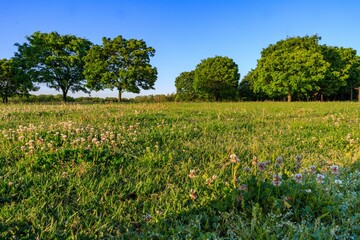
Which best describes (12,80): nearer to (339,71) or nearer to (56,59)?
(56,59)

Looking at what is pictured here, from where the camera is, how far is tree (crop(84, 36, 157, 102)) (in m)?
43.1

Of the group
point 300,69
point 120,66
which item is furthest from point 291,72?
point 120,66

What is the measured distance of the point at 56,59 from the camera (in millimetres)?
43594

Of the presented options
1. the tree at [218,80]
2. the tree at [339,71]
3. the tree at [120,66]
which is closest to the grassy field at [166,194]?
the tree at [120,66]

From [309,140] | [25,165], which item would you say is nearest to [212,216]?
[25,165]

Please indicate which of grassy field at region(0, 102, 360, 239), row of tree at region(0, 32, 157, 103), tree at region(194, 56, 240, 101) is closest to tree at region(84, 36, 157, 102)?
row of tree at region(0, 32, 157, 103)

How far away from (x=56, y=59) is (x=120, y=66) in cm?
1067

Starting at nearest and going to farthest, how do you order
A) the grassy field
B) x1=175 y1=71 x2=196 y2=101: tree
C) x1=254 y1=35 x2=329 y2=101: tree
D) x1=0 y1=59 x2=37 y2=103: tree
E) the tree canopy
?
the grassy field < x1=0 y1=59 x2=37 y2=103: tree < x1=254 y1=35 x2=329 y2=101: tree < the tree canopy < x1=175 y1=71 x2=196 y2=101: tree

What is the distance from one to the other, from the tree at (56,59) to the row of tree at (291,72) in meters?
26.1

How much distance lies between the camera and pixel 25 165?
13.4ft

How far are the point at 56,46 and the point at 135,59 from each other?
14481mm

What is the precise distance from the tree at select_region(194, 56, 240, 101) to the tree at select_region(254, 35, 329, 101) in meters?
9.56

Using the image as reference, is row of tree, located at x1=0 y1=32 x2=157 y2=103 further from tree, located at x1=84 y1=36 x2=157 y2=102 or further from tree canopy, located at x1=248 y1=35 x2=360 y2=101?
tree canopy, located at x1=248 y1=35 x2=360 y2=101

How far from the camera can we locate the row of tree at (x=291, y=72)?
4216 cm
